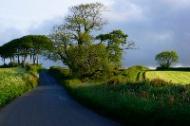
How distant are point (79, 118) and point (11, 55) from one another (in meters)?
113

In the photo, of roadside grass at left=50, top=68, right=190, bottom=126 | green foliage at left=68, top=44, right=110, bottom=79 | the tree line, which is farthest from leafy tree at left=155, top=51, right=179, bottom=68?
roadside grass at left=50, top=68, right=190, bottom=126

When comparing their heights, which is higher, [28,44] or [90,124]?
[28,44]

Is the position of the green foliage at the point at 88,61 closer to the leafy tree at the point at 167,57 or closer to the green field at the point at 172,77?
the green field at the point at 172,77

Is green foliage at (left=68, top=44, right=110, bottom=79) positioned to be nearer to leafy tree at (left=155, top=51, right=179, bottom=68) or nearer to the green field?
the green field

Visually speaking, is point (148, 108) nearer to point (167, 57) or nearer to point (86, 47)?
point (86, 47)

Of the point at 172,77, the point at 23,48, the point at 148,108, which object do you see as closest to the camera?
the point at 148,108

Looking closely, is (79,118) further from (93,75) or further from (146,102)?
(93,75)

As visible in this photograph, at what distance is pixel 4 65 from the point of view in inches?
5354

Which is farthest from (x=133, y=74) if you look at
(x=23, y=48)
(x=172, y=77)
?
(x=23, y=48)

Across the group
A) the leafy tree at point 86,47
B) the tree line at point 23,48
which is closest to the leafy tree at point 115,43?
the leafy tree at point 86,47

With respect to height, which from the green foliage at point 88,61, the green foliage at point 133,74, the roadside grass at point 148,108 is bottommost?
the roadside grass at point 148,108

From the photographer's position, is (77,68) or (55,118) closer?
(55,118)

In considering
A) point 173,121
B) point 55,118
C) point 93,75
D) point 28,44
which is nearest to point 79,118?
point 55,118

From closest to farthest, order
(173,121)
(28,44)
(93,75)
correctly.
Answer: (173,121), (93,75), (28,44)
